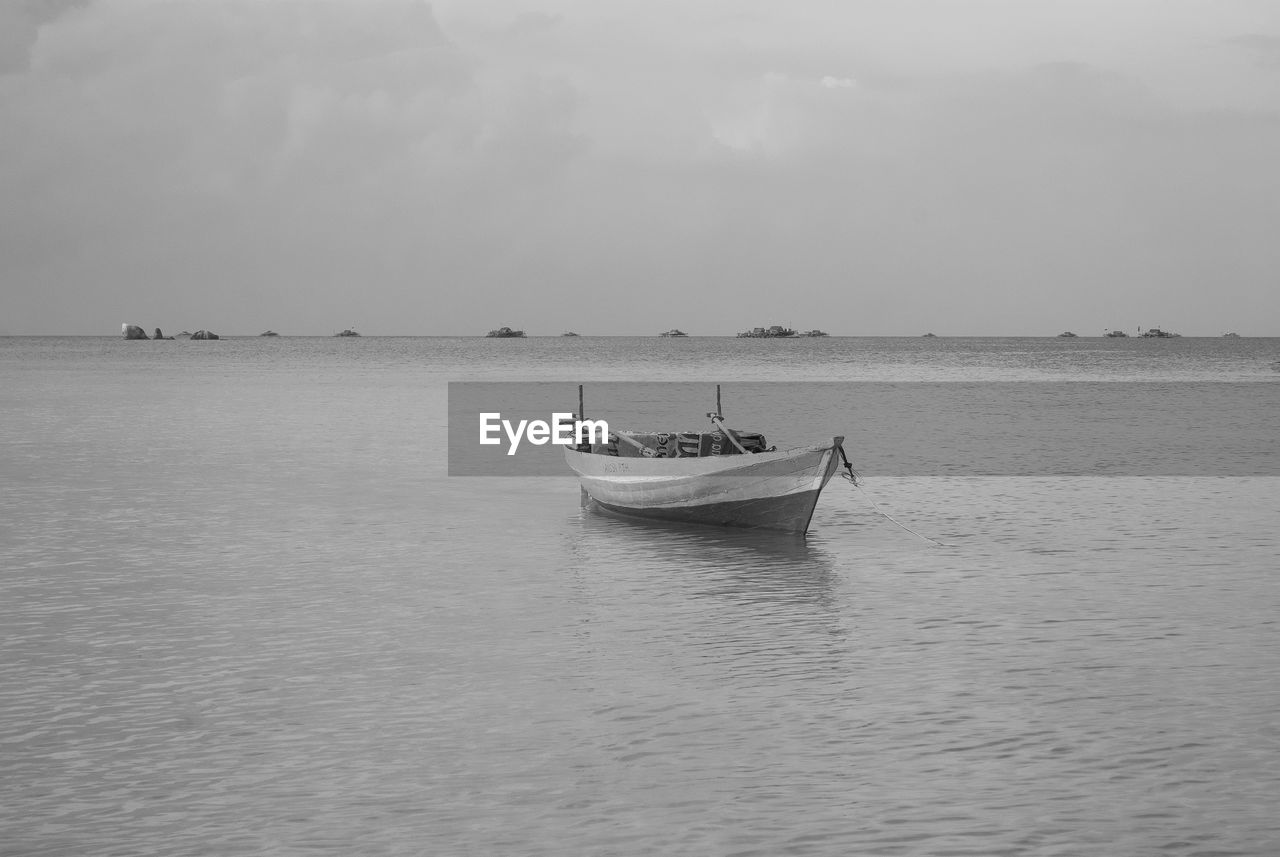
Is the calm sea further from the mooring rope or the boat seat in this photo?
the boat seat

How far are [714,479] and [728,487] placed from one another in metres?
0.37

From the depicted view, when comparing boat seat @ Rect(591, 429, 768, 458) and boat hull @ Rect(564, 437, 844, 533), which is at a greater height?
boat seat @ Rect(591, 429, 768, 458)

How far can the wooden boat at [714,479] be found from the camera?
1060 inches

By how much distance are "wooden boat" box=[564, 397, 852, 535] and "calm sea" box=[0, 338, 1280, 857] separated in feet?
2.57

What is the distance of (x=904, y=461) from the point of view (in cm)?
4622

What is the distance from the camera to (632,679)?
51.9 ft

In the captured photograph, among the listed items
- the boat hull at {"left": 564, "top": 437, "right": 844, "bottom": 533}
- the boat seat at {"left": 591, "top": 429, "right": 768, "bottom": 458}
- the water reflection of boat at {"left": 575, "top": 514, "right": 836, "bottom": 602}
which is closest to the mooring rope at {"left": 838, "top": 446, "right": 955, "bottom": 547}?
the boat hull at {"left": 564, "top": 437, "right": 844, "bottom": 533}

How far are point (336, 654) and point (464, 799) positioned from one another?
6.04 meters

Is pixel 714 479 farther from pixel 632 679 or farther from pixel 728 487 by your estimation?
pixel 632 679

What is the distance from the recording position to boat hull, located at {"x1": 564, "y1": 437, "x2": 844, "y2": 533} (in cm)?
2683

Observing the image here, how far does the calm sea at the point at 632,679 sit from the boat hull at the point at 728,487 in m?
A: 0.71

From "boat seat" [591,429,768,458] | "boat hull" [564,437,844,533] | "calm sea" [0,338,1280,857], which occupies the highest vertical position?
"boat seat" [591,429,768,458]

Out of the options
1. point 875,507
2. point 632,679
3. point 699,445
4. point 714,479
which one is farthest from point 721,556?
point 632,679

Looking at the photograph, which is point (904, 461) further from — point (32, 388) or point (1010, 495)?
point (32, 388)
